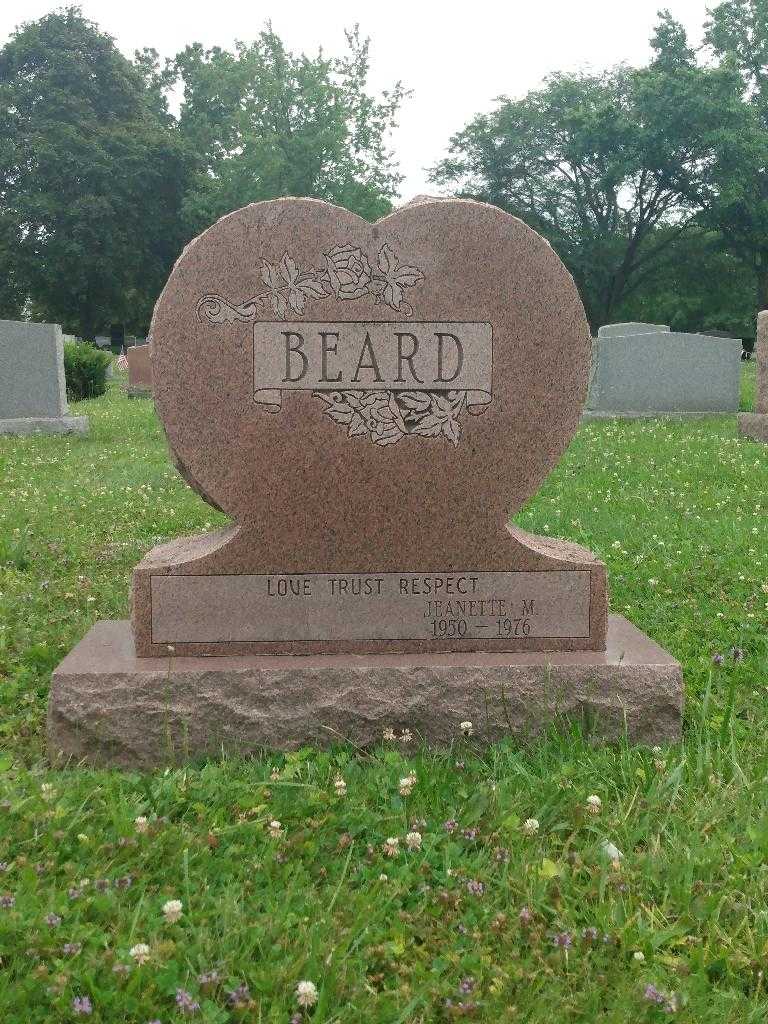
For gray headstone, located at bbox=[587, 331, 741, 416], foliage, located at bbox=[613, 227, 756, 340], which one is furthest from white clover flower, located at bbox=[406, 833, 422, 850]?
foliage, located at bbox=[613, 227, 756, 340]

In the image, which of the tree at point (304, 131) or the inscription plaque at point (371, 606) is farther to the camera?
the tree at point (304, 131)

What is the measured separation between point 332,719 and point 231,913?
1082 millimetres

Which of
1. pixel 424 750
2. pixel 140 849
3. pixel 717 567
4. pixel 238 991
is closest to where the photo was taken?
pixel 238 991

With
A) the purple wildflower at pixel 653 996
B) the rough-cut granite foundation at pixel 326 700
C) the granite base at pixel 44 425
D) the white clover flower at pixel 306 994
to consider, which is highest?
the granite base at pixel 44 425

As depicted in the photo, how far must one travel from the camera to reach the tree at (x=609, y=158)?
32531 millimetres

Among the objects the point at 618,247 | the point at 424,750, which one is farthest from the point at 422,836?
the point at 618,247

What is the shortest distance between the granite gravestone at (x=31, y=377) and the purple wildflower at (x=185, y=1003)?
11.2 m

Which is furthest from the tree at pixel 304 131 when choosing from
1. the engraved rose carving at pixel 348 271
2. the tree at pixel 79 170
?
the engraved rose carving at pixel 348 271

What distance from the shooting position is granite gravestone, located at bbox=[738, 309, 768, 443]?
10625 millimetres

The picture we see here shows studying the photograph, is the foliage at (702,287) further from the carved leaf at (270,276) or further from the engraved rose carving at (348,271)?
the carved leaf at (270,276)

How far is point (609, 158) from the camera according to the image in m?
35.0

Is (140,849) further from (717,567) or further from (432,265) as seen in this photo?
(717,567)

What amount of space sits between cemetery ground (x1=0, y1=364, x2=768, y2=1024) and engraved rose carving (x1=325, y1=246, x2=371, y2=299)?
2.43ft

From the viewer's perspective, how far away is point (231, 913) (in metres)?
2.27
